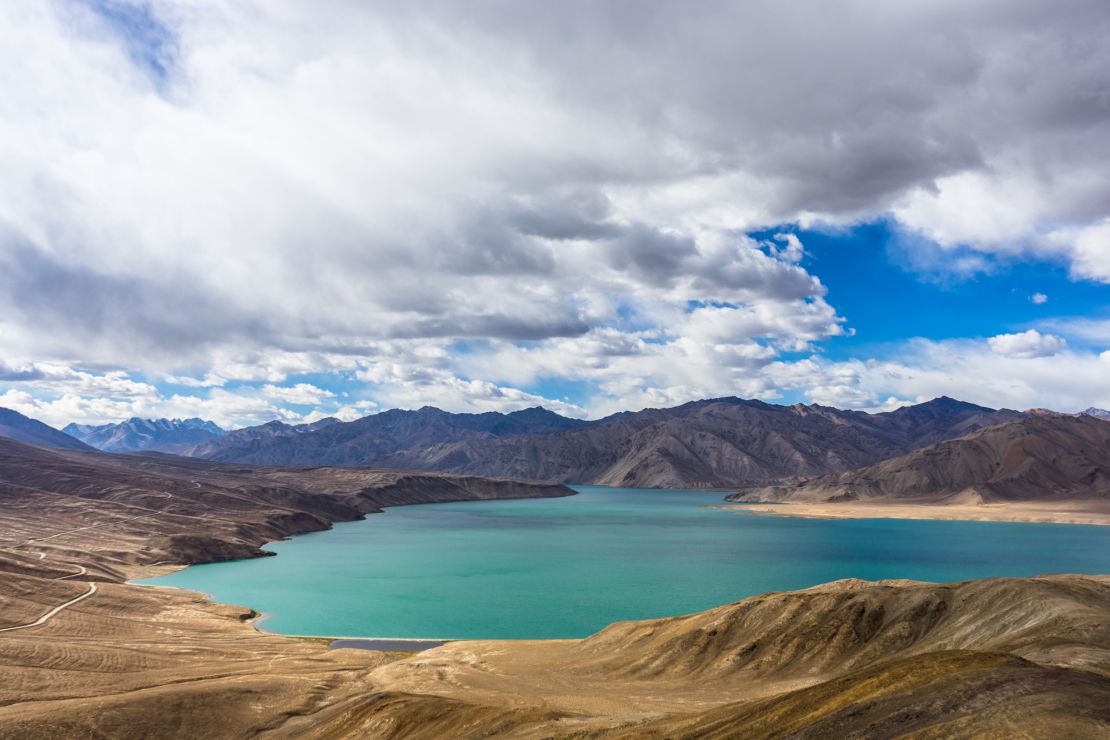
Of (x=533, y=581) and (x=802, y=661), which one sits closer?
(x=802, y=661)

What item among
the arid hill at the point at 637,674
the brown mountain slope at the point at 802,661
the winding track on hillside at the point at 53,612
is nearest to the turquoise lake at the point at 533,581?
the arid hill at the point at 637,674

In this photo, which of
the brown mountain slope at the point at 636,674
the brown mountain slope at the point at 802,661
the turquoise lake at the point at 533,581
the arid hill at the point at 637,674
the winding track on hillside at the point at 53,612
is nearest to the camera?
the arid hill at the point at 637,674

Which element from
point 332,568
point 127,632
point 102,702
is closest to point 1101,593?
point 102,702

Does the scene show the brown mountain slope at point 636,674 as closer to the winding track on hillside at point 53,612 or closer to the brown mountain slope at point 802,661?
the brown mountain slope at point 802,661

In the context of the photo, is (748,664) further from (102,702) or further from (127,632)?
(127,632)

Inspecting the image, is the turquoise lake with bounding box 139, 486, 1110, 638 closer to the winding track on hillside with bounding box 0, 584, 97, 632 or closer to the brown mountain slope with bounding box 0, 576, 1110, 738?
the brown mountain slope with bounding box 0, 576, 1110, 738

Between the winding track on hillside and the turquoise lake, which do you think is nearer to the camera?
the winding track on hillside

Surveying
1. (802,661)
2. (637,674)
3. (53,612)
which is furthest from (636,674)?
(53,612)

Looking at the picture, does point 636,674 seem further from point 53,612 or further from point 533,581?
point 53,612

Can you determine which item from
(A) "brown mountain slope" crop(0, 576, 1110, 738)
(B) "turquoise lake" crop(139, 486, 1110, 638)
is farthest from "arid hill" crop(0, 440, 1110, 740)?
(B) "turquoise lake" crop(139, 486, 1110, 638)

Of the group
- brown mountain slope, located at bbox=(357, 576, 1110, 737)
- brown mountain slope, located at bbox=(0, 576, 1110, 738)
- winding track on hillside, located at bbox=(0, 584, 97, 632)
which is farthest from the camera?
winding track on hillside, located at bbox=(0, 584, 97, 632)

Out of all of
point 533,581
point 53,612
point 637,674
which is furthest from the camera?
point 533,581
